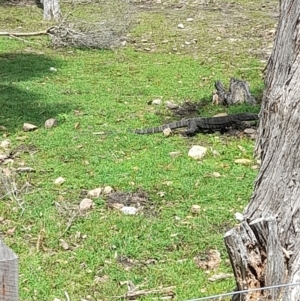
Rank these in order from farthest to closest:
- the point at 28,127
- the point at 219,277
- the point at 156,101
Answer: the point at 156,101 → the point at 28,127 → the point at 219,277

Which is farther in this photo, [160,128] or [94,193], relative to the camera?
[160,128]

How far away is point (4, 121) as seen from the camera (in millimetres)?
6500

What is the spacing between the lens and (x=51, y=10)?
1216cm

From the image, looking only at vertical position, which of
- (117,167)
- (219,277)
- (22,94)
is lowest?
(22,94)

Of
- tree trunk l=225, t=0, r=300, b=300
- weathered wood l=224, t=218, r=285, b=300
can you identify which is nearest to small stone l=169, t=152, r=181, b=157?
tree trunk l=225, t=0, r=300, b=300

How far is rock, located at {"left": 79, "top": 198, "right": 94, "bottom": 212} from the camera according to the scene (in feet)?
15.1

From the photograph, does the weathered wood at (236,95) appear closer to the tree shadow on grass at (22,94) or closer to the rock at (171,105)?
the rock at (171,105)

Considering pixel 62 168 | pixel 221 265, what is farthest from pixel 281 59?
pixel 62 168

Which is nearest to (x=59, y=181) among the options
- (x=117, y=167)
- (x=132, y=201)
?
(x=117, y=167)

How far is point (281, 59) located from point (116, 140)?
2.98 metres

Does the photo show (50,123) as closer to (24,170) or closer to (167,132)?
(167,132)

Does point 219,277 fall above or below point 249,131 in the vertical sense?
above

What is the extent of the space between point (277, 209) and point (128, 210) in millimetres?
1904

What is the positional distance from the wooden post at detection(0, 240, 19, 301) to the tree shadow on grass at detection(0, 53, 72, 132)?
4651 millimetres
